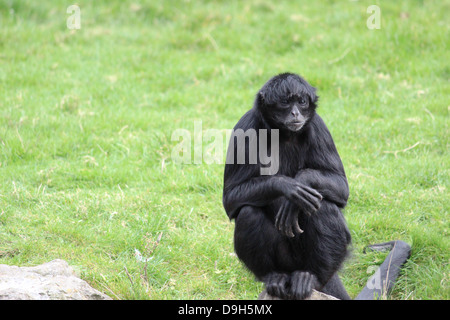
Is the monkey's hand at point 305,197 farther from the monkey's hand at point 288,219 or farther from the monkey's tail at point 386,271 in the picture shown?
the monkey's tail at point 386,271

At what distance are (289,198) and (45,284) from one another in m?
2.13

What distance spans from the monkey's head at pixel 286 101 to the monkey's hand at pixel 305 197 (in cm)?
64

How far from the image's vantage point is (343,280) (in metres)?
5.82

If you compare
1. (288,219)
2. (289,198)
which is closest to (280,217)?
(288,219)

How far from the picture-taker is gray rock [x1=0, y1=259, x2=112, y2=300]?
4.54 m

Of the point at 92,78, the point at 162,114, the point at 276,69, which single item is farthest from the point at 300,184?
the point at 92,78

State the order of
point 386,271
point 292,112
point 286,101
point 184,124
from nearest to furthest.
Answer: point 292,112 → point 286,101 → point 386,271 → point 184,124

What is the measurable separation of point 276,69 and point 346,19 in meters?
2.28

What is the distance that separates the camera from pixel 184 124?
8328mm

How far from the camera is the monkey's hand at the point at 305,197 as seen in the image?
15.5 feet

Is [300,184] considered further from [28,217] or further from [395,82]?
[395,82]

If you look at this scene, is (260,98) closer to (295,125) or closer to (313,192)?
(295,125)

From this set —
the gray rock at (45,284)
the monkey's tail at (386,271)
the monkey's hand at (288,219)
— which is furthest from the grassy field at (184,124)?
the monkey's hand at (288,219)

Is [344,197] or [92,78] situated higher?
[92,78]
